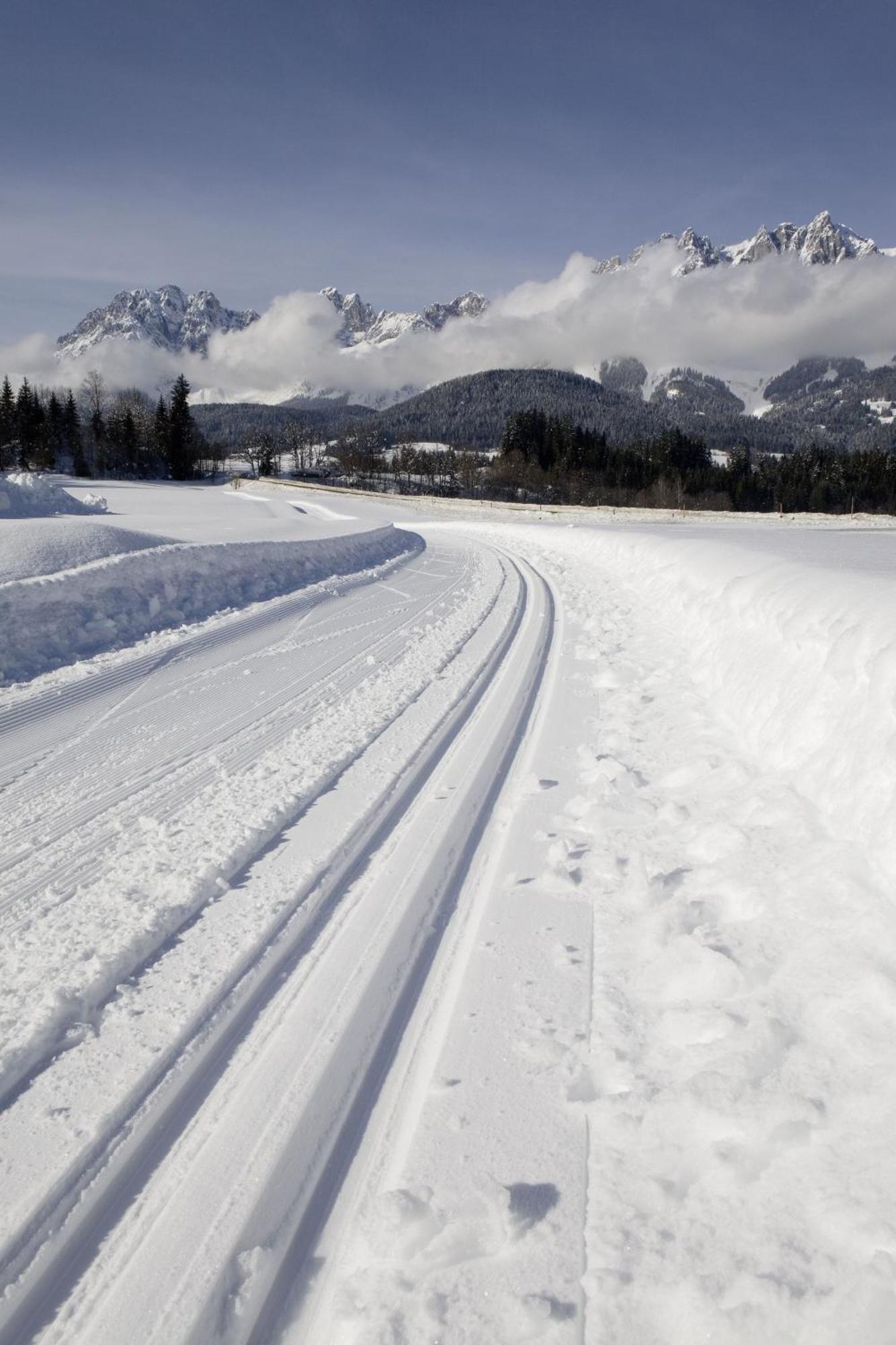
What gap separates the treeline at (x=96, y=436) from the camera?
67625 mm

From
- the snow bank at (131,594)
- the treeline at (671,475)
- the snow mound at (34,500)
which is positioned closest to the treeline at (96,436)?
the treeline at (671,475)

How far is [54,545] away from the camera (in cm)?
905

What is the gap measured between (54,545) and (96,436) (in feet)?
254

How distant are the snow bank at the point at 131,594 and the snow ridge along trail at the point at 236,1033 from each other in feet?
7.53

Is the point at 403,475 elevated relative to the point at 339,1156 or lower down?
elevated

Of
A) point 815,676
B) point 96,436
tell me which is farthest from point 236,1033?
point 96,436

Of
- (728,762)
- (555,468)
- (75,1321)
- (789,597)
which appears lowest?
(75,1321)

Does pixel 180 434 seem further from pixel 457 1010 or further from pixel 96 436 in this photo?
pixel 457 1010

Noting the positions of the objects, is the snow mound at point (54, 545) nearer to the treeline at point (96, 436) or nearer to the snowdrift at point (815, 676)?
the snowdrift at point (815, 676)

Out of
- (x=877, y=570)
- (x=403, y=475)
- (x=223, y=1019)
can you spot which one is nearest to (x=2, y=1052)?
(x=223, y=1019)

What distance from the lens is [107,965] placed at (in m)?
2.52

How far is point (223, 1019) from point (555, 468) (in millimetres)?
100310

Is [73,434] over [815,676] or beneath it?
over

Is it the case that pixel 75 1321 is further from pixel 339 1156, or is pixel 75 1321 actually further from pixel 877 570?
pixel 877 570
